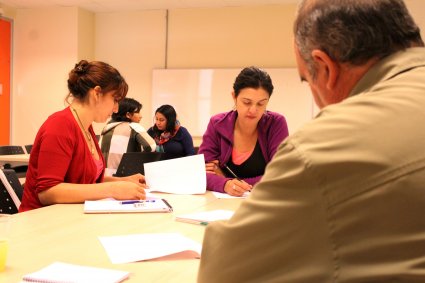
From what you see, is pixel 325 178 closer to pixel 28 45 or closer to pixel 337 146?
pixel 337 146

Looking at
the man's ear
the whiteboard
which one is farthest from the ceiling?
the man's ear

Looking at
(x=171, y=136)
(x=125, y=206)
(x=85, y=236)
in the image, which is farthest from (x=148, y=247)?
(x=171, y=136)

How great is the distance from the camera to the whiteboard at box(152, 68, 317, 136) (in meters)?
5.91

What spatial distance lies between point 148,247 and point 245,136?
133 cm

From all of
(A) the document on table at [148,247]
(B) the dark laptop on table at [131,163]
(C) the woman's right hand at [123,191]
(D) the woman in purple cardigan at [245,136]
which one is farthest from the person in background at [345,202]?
(B) the dark laptop on table at [131,163]

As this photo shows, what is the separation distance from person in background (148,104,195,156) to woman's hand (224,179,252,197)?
255 cm

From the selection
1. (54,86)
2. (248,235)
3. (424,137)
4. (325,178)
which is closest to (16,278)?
(248,235)

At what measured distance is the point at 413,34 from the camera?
0.79 metres

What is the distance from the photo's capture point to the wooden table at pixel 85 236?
107 centimetres

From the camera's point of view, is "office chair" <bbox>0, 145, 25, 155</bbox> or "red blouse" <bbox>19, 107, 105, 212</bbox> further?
"office chair" <bbox>0, 145, 25, 155</bbox>

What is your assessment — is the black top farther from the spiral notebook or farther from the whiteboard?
the whiteboard

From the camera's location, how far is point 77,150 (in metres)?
1.93

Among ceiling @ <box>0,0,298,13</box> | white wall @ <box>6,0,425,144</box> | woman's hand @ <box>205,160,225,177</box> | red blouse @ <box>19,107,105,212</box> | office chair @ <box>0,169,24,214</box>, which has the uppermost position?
ceiling @ <box>0,0,298,13</box>

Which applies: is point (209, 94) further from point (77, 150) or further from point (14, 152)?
point (77, 150)
